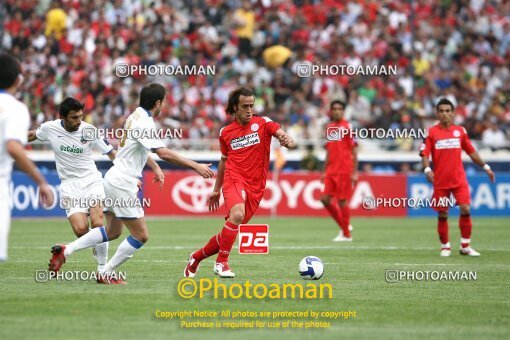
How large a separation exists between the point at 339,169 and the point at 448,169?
4.92m

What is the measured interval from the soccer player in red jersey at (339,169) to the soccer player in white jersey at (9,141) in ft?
43.9

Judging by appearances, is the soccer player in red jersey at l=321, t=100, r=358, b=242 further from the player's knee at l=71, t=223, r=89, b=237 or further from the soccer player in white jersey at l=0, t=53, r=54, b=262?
the soccer player in white jersey at l=0, t=53, r=54, b=262

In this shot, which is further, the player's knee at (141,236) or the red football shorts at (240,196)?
the red football shorts at (240,196)

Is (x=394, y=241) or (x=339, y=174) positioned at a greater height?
(x=339, y=174)

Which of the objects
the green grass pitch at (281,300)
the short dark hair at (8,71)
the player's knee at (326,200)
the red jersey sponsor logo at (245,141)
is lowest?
the green grass pitch at (281,300)

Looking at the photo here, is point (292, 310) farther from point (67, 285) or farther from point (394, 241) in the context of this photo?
point (394, 241)

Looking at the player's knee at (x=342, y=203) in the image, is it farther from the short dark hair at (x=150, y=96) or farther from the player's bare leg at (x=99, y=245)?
the short dark hair at (x=150, y=96)

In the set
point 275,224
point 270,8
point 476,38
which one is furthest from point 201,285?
point 476,38

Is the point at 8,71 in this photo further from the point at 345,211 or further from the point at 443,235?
the point at 345,211

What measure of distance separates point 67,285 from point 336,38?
2365cm

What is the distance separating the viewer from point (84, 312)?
994 cm

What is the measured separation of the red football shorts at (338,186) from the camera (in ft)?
73.7

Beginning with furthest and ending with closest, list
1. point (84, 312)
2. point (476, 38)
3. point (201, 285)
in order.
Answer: point (476, 38) < point (201, 285) < point (84, 312)

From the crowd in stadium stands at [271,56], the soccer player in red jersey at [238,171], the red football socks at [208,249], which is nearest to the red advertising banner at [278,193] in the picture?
the crowd in stadium stands at [271,56]
